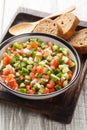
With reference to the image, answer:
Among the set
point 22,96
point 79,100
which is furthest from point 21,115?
point 79,100

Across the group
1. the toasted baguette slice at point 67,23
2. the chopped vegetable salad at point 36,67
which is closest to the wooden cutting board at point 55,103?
the chopped vegetable salad at point 36,67

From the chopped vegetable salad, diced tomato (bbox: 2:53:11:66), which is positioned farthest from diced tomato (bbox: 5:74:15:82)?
diced tomato (bbox: 2:53:11:66)

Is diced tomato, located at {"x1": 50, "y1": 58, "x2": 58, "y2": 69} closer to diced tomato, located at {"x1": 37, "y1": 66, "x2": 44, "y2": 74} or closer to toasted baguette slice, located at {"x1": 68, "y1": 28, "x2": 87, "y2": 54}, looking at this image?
diced tomato, located at {"x1": 37, "y1": 66, "x2": 44, "y2": 74}

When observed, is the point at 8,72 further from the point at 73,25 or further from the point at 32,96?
the point at 73,25

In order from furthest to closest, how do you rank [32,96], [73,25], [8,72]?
[73,25] < [8,72] < [32,96]

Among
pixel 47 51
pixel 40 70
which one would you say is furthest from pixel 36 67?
pixel 47 51
